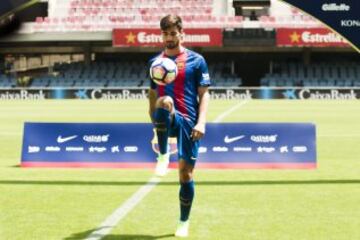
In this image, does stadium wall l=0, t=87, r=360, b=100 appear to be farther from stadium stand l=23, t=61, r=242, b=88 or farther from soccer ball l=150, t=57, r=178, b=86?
soccer ball l=150, t=57, r=178, b=86

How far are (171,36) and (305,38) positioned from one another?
37.7 m

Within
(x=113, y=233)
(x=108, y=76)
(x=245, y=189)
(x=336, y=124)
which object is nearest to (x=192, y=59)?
(x=113, y=233)

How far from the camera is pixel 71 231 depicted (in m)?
6.46

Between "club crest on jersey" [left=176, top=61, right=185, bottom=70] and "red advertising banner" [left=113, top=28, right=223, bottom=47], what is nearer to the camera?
"club crest on jersey" [left=176, top=61, right=185, bottom=70]

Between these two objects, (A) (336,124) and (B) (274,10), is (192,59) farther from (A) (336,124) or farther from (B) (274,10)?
(B) (274,10)

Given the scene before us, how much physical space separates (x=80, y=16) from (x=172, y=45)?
41469mm

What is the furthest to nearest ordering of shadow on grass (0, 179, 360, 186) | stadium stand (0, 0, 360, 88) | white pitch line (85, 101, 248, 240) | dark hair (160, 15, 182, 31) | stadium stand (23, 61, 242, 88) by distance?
stadium stand (23, 61, 242, 88)
stadium stand (0, 0, 360, 88)
shadow on grass (0, 179, 360, 186)
white pitch line (85, 101, 248, 240)
dark hair (160, 15, 182, 31)

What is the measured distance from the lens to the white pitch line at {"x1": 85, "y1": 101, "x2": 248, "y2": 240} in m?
6.37

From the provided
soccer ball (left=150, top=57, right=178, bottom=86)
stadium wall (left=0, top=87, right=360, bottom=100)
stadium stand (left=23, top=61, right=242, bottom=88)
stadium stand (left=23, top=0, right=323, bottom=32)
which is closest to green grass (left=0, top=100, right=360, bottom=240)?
soccer ball (left=150, top=57, right=178, bottom=86)

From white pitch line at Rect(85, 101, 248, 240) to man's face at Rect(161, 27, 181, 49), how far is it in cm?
188

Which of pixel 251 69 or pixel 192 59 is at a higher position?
pixel 192 59

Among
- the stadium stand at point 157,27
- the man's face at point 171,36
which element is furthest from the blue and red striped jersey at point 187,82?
the stadium stand at point 157,27

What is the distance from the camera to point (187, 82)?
6.02 m

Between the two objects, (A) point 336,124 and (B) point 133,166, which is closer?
(B) point 133,166
